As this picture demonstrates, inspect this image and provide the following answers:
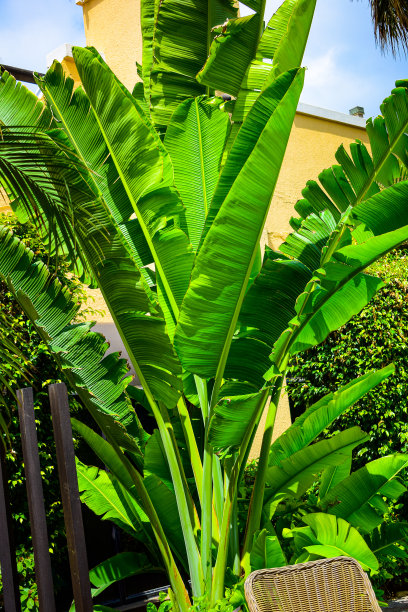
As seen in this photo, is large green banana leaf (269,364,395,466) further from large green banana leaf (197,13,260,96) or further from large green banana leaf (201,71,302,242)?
large green banana leaf (197,13,260,96)

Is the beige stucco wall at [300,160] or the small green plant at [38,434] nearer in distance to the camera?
the small green plant at [38,434]

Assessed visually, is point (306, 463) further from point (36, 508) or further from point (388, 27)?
point (388, 27)

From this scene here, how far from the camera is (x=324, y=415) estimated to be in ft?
15.3

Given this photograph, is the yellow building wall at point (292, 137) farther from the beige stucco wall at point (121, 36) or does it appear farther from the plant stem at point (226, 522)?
the plant stem at point (226, 522)

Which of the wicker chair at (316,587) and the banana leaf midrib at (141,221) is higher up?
the banana leaf midrib at (141,221)

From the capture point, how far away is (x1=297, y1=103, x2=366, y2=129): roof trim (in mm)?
8531

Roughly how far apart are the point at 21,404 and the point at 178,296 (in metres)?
1.32

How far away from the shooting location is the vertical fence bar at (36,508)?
3.19m

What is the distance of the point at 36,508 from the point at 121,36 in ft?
19.5

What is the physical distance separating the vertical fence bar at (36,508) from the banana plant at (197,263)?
59 cm

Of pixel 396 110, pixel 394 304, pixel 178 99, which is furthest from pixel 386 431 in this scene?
pixel 178 99

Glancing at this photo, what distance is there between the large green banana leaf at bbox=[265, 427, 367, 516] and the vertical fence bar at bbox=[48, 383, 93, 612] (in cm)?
179

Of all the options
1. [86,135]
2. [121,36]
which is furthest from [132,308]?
[121,36]

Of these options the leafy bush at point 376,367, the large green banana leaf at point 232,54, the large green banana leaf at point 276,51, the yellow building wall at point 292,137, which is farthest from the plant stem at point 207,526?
the yellow building wall at point 292,137
